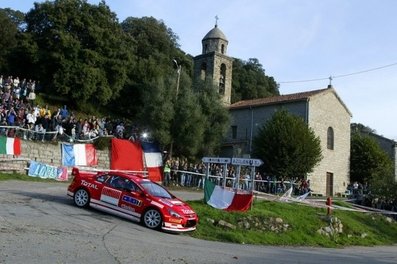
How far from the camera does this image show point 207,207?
65.9ft

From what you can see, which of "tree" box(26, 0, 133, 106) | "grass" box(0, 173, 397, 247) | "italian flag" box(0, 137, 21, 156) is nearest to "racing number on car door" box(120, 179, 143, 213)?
"grass" box(0, 173, 397, 247)

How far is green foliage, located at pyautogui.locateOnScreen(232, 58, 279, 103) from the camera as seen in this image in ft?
241

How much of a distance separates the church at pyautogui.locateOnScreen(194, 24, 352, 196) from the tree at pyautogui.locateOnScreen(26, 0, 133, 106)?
786cm

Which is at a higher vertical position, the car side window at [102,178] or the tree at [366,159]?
the tree at [366,159]

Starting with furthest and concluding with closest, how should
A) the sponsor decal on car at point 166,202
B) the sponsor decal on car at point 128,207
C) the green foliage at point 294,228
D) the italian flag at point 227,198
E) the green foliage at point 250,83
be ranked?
the green foliage at point 250,83
the italian flag at point 227,198
the green foliage at point 294,228
the sponsor decal on car at point 128,207
the sponsor decal on car at point 166,202

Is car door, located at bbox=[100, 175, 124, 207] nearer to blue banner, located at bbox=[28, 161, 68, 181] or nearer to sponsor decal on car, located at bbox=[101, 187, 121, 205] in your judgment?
sponsor decal on car, located at bbox=[101, 187, 121, 205]

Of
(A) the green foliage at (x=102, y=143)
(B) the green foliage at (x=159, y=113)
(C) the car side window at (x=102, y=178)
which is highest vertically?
(B) the green foliage at (x=159, y=113)

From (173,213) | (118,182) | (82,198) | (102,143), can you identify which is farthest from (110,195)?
(102,143)

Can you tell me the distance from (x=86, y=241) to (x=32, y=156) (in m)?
17.4

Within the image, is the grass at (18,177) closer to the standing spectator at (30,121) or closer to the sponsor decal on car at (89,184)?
the standing spectator at (30,121)

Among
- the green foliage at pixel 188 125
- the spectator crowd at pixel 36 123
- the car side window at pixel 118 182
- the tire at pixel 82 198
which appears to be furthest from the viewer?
the green foliage at pixel 188 125

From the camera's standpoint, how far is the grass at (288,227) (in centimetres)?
1839

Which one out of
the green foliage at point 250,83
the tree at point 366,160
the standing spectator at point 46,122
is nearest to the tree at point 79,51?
the standing spectator at point 46,122

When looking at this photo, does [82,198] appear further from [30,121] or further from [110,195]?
[30,121]
